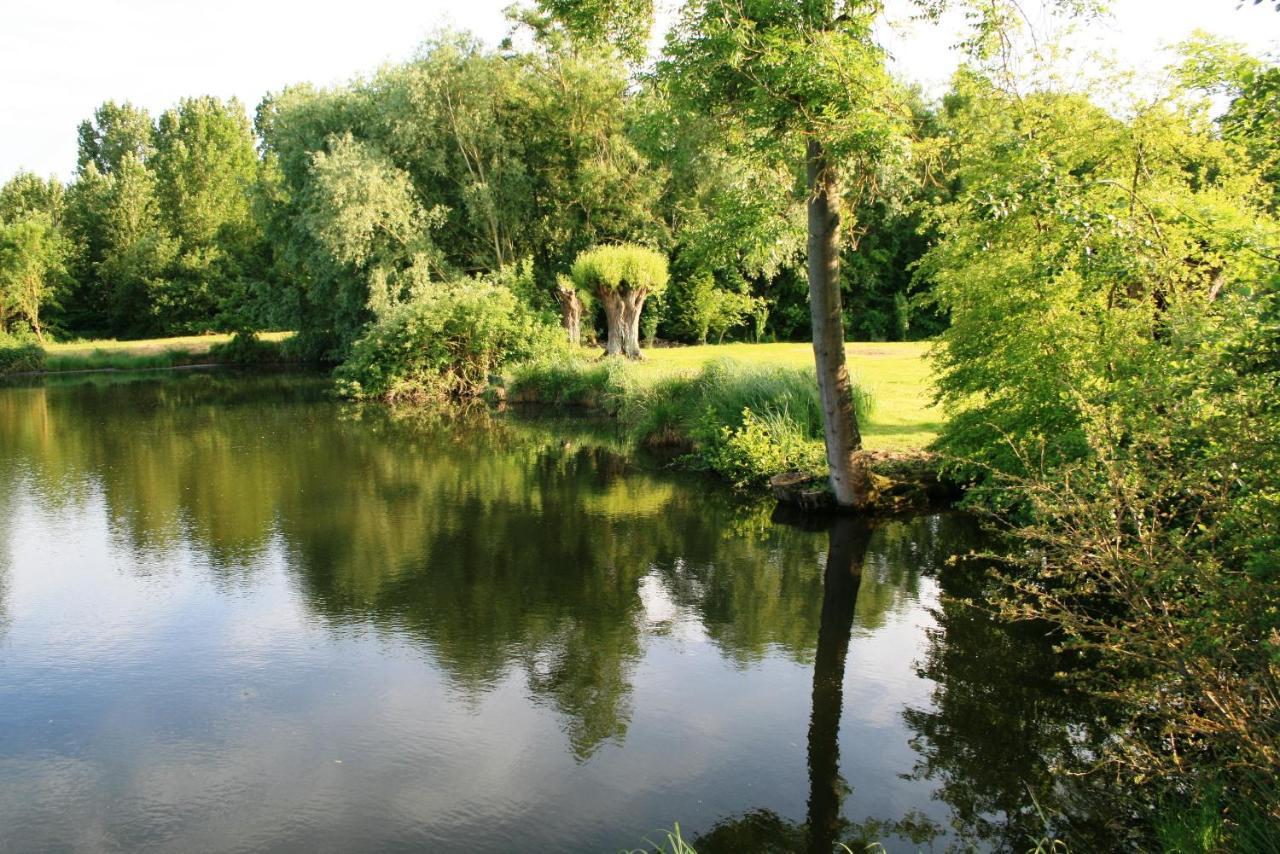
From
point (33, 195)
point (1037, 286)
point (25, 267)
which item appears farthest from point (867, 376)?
point (33, 195)

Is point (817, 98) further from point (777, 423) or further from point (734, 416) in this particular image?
point (734, 416)

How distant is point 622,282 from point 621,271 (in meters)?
0.62

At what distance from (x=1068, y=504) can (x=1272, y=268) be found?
1950 mm

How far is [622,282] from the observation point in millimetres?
29500

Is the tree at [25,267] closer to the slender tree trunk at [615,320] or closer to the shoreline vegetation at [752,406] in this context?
the shoreline vegetation at [752,406]

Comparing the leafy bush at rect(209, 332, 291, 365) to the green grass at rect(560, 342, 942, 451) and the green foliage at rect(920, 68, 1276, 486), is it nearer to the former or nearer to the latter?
the green grass at rect(560, 342, 942, 451)

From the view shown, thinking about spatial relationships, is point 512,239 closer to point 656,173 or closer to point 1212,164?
point 656,173

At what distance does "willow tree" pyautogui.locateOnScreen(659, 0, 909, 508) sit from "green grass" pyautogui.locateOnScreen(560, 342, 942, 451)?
160cm

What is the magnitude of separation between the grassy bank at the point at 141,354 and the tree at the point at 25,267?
5.00 meters

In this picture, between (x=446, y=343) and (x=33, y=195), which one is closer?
(x=446, y=343)

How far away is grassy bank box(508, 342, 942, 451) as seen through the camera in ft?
53.3

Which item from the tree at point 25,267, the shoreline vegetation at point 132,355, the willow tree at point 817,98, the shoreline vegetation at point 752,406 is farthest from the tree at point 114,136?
the willow tree at point 817,98

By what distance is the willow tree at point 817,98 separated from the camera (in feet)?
33.1

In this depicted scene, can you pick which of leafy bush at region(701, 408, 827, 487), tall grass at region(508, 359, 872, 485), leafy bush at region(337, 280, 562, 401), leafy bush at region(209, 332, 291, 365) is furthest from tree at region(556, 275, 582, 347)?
leafy bush at region(209, 332, 291, 365)
